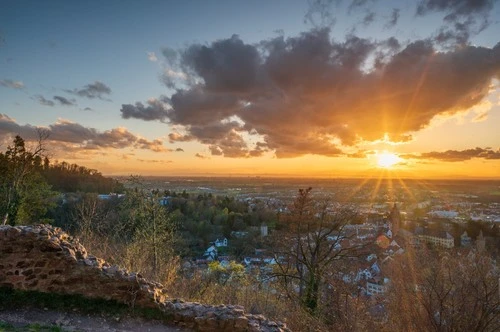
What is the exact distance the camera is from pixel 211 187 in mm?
97750

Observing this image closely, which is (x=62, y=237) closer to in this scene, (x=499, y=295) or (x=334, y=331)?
(x=334, y=331)

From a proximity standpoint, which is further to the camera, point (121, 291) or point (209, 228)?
point (209, 228)

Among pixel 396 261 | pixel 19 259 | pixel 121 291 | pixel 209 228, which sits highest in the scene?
pixel 19 259

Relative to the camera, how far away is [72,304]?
8.52m

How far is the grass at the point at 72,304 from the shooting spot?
8195 mm

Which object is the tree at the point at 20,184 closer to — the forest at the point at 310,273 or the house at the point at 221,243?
the forest at the point at 310,273

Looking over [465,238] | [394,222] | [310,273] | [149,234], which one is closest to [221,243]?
[394,222]

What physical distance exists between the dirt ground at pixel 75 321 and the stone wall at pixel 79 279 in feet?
1.57

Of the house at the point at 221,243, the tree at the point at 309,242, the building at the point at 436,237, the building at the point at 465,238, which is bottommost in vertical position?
the house at the point at 221,243

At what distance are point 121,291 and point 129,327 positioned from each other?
957 mm

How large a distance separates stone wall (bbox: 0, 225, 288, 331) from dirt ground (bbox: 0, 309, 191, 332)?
18.9 inches

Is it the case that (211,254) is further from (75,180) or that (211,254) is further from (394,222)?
(75,180)

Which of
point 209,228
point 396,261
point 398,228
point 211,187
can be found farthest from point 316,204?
point 211,187

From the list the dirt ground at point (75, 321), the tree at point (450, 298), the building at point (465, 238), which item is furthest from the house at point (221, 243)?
the dirt ground at point (75, 321)
